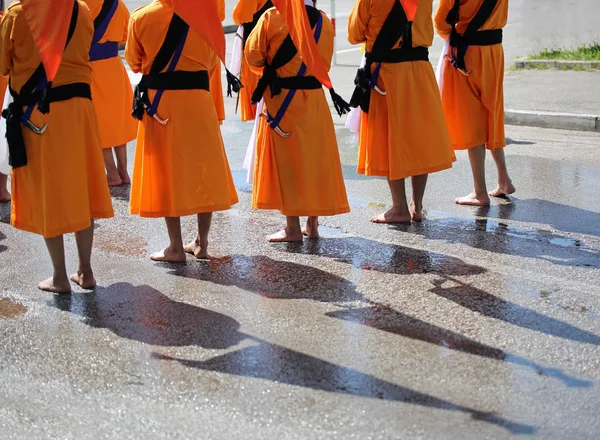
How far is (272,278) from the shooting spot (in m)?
6.07

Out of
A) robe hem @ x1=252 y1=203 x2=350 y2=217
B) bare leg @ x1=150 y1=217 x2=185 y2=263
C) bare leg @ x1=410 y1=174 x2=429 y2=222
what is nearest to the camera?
bare leg @ x1=150 y1=217 x2=185 y2=263

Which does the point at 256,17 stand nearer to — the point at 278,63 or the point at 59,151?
the point at 278,63

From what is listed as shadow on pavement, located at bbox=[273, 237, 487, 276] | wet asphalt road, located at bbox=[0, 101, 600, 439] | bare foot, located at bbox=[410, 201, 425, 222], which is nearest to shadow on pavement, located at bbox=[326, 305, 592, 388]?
wet asphalt road, located at bbox=[0, 101, 600, 439]

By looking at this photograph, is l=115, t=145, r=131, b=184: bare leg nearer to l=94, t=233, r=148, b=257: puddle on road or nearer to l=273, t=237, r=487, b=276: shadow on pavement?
l=94, t=233, r=148, b=257: puddle on road

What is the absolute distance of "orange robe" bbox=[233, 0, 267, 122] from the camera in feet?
25.3

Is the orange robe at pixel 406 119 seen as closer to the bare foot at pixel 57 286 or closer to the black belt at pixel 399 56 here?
the black belt at pixel 399 56

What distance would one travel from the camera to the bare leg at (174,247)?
6.36 metres

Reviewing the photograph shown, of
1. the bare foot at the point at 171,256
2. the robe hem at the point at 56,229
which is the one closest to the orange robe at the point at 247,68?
the bare foot at the point at 171,256

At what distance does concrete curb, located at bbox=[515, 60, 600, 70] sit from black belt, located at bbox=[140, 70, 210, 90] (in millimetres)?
8346

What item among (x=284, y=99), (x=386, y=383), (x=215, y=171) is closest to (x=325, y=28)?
(x=284, y=99)

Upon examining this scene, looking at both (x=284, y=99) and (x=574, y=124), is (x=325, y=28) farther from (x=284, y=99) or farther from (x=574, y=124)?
(x=574, y=124)

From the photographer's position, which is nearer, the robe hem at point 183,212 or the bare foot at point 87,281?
the bare foot at point 87,281

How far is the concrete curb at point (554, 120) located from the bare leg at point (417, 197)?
12.0 feet

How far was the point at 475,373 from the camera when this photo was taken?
457cm
